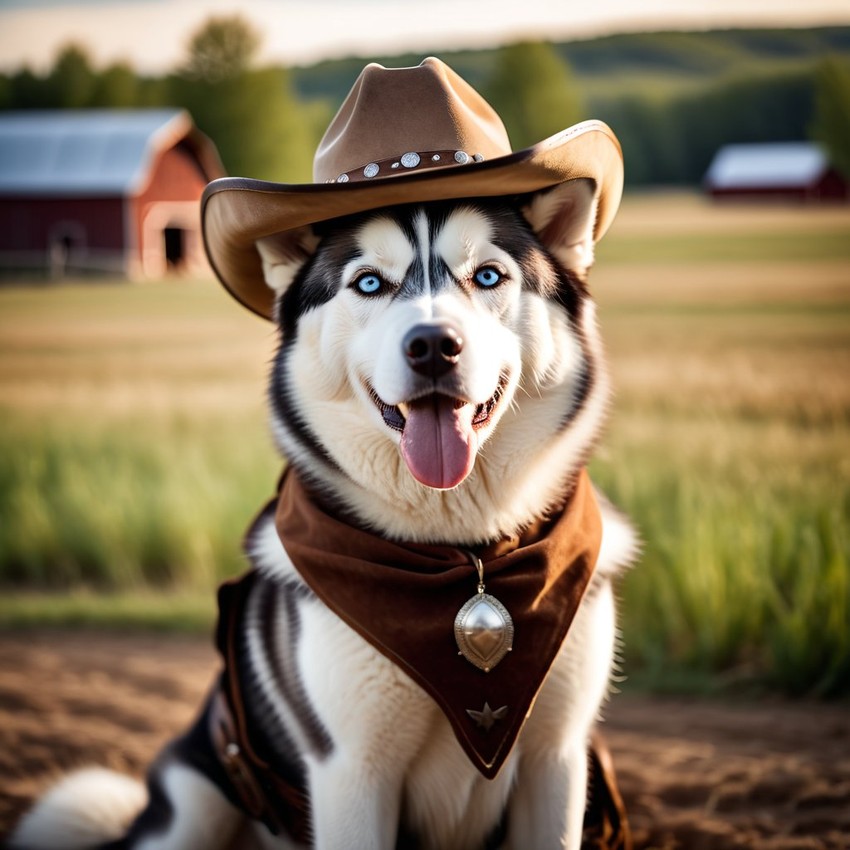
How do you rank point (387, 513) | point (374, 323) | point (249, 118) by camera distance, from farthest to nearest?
point (249, 118) → point (387, 513) → point (374, 323)

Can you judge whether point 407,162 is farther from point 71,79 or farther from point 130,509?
point 71,79

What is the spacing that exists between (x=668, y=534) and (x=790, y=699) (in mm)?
844

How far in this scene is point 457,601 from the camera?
6.21 feet

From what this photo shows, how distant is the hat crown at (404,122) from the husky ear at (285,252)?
0.14 meters

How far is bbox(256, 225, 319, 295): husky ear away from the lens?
77.9 inches

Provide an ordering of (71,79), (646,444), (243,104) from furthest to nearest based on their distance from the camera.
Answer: (243,104)
(71,79)
(646,444)

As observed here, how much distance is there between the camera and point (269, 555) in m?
2.14

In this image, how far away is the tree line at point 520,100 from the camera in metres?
5.01

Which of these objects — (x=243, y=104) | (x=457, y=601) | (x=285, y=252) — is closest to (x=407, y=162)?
(x=285, y=252)

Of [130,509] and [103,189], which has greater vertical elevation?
[103,189]

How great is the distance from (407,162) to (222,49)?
4.81 metres

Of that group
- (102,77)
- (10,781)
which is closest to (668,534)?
(10,781)

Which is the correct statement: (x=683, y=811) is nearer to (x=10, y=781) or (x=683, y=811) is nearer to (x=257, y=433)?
(x=10, y=781)

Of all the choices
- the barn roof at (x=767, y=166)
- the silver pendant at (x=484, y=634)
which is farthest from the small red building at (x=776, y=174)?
the silver pendant at (x=484, y=634)
